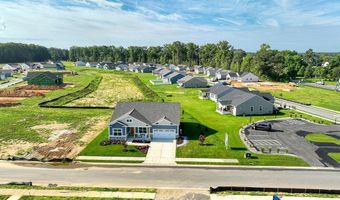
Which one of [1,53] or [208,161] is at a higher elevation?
[1,53]

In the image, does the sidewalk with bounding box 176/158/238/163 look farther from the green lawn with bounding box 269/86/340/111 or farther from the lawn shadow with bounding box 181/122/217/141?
the green lawn with bounding box 269/86/340/111

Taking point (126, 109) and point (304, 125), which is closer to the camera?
point (126, 109)

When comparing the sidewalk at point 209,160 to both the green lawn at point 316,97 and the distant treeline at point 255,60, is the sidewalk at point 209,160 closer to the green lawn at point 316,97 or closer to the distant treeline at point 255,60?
the green lawn at point 316,97

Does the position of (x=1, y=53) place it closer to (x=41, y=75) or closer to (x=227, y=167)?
(x=41, y=75)

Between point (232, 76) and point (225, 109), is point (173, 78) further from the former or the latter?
point (225, 109)

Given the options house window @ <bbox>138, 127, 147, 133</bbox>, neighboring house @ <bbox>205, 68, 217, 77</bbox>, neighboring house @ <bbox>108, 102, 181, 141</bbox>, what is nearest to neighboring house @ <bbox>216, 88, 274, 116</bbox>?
neighboring house @ <bbox>108, 102, 181, 141</bbox>

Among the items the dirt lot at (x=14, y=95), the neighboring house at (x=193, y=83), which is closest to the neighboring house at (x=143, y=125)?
the dirt lot at (x=14, y=95)

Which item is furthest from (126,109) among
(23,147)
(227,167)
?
(227,167)
